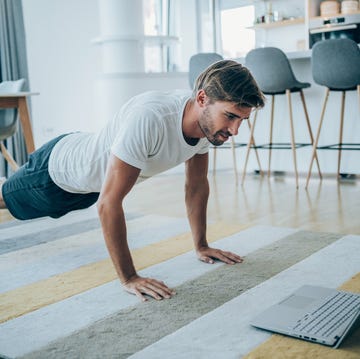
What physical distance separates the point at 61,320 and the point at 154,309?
0.86 feet

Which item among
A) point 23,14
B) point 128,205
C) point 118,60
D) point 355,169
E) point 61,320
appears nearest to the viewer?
point 61,320

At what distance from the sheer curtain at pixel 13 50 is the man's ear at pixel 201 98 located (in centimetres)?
380

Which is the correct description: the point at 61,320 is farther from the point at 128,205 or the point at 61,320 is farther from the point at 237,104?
the point at 128,205

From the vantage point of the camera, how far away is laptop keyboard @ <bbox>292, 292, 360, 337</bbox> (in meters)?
1.33

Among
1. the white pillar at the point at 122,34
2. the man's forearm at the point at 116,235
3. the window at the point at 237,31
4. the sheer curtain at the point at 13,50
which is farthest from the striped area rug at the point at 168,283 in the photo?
the window at the point at 237,31

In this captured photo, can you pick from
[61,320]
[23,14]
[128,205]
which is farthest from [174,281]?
[23,14]

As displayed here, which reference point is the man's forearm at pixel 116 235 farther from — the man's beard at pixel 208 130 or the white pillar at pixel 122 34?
the white pillar at pixel 122 34

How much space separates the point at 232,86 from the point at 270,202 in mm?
1815

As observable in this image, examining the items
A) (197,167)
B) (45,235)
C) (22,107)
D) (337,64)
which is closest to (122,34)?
(22,107)

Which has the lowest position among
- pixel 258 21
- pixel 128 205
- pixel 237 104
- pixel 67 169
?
pixel 128 205

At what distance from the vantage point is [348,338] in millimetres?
1334

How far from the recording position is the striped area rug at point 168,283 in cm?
132

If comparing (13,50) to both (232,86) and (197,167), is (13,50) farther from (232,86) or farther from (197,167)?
(232,86)

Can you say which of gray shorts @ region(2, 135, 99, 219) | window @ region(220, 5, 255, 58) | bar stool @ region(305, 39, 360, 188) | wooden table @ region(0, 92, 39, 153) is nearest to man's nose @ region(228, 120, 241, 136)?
gray shorts @ region(2, 135, 99, 219)
